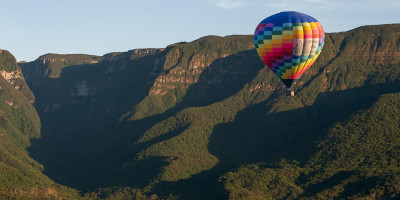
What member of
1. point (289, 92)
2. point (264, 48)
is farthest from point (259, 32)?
point (289, 92)

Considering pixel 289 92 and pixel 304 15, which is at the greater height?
pixel 304 15

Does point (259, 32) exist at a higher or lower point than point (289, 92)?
higher

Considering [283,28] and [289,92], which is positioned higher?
[283,28]

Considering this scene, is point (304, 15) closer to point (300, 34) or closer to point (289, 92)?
point (300, 34)

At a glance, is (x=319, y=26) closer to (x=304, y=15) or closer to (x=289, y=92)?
(x=304, y=15)

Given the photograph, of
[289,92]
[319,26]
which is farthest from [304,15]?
[289,92]
